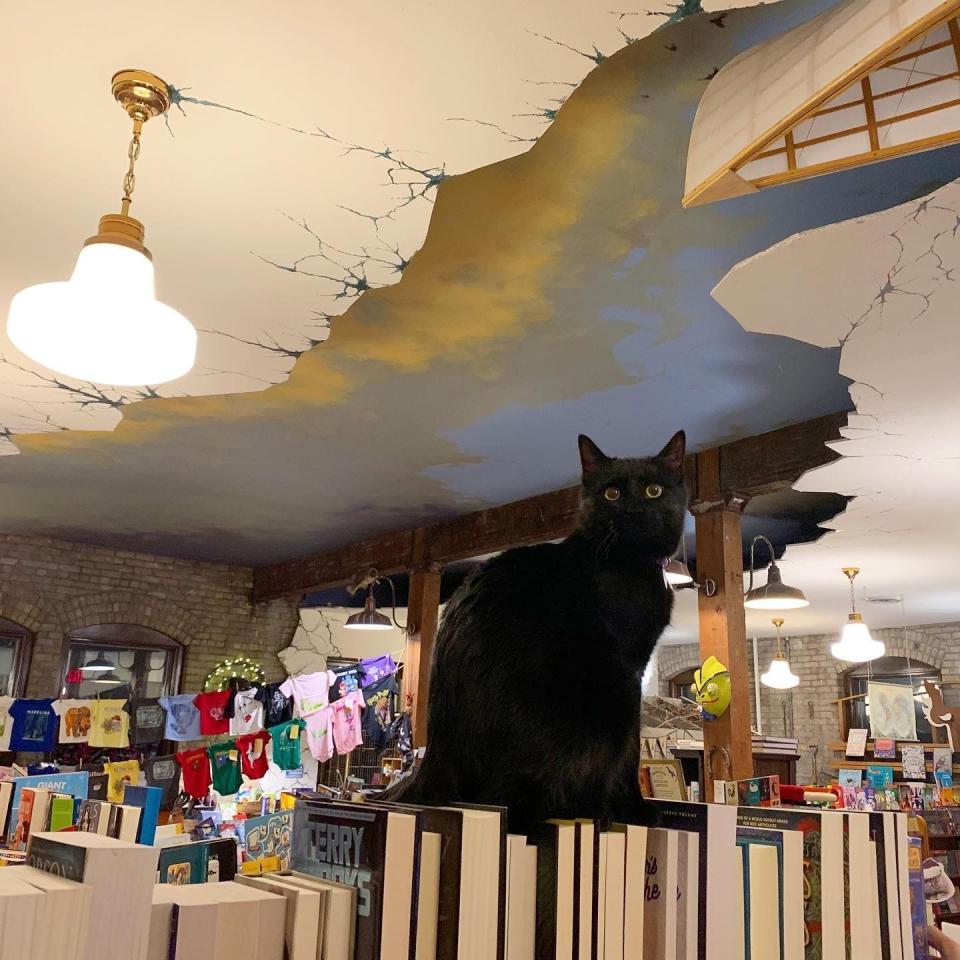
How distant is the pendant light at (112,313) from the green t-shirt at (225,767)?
19.7ft

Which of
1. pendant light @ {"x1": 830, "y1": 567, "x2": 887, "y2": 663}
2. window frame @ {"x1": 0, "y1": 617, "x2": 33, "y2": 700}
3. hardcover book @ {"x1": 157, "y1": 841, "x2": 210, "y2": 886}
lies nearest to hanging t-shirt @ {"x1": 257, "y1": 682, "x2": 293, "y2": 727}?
window frame @ {"x1": 0, "y1": 617, "x2": 33, "y2": 700}

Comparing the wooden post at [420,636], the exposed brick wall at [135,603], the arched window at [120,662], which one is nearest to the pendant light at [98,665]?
the arched window at [120,662]

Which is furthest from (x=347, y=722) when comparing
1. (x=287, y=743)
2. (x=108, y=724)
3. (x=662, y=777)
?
(x=662, y=777)

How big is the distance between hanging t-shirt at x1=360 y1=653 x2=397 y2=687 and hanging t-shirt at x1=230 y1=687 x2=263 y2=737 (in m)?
1.06

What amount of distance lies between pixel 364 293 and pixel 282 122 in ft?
3.94

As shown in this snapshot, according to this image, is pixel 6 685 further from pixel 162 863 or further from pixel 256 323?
pixel 162 863

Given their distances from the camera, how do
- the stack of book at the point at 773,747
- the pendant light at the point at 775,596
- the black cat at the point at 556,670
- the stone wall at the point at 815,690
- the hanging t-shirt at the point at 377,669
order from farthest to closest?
the stone wall at the point at 815,690, the hanging t-shirt at the point at 377,669, the stack of book at the point at 773,747, the pendant light at the point at 775,596, the black cat at the point at 556,670

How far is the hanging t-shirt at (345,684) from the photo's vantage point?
8.18 metres

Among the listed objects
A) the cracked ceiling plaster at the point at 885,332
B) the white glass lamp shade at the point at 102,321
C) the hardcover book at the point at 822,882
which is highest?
the cracked ceiling plaster at the point at 885,332

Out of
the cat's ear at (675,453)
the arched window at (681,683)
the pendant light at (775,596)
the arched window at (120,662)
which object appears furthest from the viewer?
the arched window at (681,683)

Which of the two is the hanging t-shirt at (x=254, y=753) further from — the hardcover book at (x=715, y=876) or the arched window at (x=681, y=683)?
the hardcover book at (x=715, y=876)

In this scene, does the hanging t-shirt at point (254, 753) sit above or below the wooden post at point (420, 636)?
below

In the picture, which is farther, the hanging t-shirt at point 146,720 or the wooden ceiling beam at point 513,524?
the hanging t-shirt at point 146,720

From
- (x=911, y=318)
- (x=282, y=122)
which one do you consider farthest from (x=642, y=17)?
(x=911, y=318)
